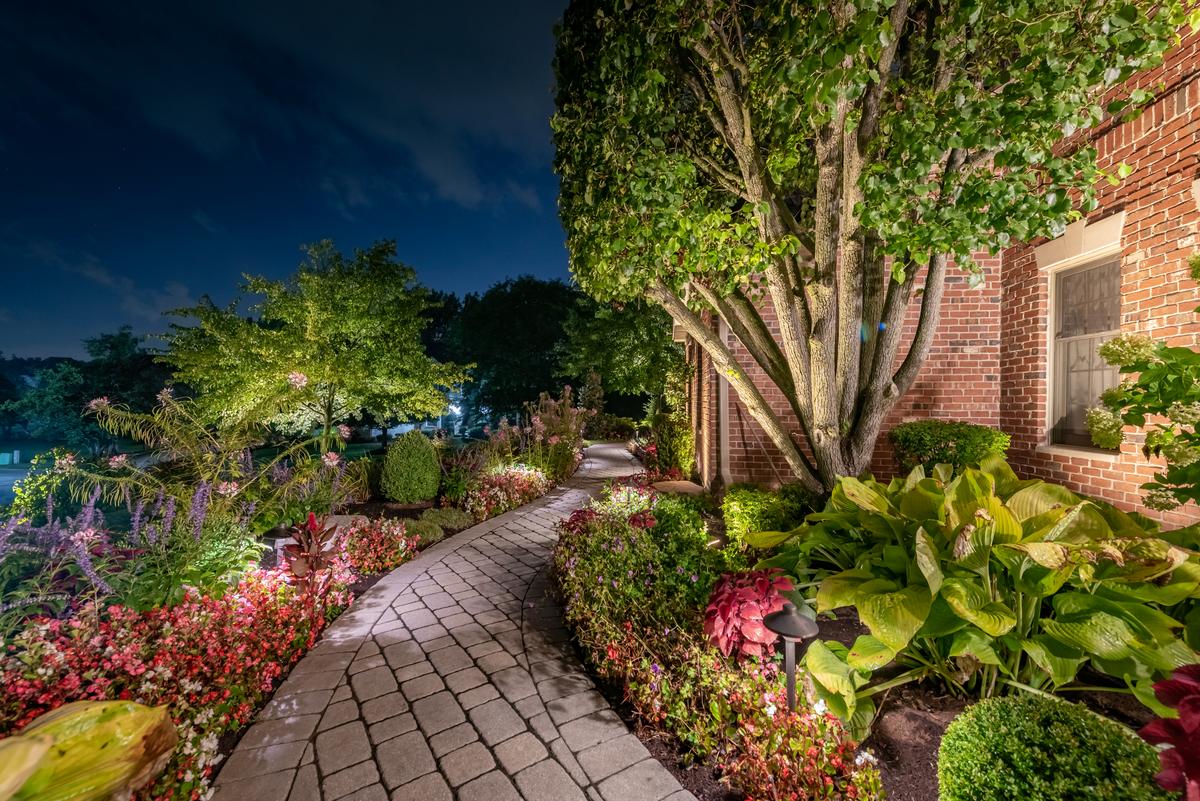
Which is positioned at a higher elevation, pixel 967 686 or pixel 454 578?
pixel 967 686

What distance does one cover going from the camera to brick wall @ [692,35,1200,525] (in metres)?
3.47

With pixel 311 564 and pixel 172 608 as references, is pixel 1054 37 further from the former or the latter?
pixel 172 608

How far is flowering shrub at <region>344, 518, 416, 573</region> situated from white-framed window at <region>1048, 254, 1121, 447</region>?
22.9ft

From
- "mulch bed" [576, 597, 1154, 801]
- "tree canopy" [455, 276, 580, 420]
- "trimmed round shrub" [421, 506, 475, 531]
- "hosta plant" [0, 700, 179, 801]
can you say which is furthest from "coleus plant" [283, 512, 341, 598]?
"tree canopy" [455, 276, 580, 420]

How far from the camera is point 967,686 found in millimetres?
2449

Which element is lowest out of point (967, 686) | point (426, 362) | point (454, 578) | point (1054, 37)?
point (454, 578)

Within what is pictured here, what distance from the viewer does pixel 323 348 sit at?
9578 millimetres

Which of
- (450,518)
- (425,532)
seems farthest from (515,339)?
(425,532)

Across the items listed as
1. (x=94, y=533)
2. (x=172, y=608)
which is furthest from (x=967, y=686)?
(x=94, y=533)

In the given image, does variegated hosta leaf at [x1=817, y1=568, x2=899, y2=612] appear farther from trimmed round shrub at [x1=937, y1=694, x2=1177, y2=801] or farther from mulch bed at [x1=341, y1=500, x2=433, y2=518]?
mulch bed at [x1=341, y1=500, x2=433, y2=518]

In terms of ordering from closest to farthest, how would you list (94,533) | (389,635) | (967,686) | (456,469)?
(967,686), (94,533), (389,635), (456,469)

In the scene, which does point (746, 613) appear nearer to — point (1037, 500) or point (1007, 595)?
point (1007, 595)

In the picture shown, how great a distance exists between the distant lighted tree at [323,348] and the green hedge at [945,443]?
7.71 meters

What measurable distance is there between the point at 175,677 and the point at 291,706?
0.61 m
